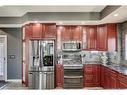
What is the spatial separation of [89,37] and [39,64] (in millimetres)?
2105

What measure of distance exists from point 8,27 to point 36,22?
7.70 ft

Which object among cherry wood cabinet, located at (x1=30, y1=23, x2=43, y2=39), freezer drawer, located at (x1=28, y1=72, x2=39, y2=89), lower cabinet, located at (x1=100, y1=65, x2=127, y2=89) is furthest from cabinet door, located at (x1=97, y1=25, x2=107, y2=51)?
freezer drawer, located at (x1=28, y1=72, x2=39, y2=89)

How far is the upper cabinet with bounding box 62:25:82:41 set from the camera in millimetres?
8289

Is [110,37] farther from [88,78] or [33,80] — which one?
[33,80]

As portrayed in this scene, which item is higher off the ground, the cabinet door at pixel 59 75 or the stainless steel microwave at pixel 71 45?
the stainless steel microwave at pixel 71 45

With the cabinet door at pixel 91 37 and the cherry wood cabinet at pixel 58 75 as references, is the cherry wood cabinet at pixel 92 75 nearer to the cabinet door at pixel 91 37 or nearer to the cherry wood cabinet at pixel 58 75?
the cabinet door at pixel 91 37

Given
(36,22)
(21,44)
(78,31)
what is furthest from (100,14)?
(21,44)

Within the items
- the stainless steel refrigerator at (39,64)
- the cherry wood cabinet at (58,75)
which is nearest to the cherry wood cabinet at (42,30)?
the stainless steel refrigerator at (39,64)

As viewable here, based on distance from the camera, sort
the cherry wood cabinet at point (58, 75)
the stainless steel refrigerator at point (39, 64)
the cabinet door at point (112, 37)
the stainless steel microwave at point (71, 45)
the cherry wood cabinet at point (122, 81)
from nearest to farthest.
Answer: the cherry wood cabinet at point (122, 81), the stainless steel refrigerator at point (39, 64), the cabinet door at point (112, 37), the cherry wood cabinet at point (58, 75), the stainless steel microwave at point (71, 45)

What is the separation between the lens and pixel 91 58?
8555 mm

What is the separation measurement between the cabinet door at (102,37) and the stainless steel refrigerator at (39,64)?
67.9 inches

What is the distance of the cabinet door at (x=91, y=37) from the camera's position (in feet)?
27.4
